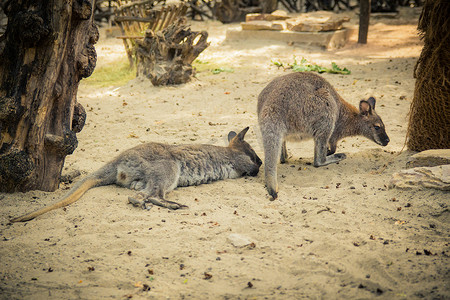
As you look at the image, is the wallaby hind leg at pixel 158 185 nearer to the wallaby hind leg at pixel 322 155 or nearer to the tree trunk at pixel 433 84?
the wallaby hind leg at pixel 322 155

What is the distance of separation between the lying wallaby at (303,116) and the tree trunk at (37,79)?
7.19 feet

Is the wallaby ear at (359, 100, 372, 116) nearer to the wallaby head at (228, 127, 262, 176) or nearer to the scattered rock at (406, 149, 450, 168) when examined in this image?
the scattered rock at (406, 149, 450, 168)

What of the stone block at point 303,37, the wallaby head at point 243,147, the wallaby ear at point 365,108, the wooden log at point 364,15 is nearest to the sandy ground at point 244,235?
the wallaby head at point 243,147

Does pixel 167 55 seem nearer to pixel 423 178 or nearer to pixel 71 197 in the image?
pixel 71 197

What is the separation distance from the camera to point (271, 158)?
500 centimetres

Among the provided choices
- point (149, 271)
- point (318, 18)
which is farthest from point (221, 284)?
point (318, 18)

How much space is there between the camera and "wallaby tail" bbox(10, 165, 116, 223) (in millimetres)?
3999

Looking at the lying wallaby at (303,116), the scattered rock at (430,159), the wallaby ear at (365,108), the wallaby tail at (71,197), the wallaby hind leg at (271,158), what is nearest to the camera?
the wallaby tail at (71,197)

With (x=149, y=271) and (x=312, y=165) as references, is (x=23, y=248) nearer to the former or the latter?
(x=149, y=271)

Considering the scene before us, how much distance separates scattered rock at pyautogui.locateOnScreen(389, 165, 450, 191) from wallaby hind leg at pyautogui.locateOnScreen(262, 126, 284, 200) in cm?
124

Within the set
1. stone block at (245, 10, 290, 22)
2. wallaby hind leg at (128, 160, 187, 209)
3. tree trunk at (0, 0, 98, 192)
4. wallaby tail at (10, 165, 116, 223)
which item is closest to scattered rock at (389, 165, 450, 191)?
wallaby hind leg at (128, 160, 187, 209)

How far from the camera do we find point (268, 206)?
4.48 metres

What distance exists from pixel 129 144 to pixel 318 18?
8281 mm

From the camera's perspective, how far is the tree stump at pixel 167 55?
363 inches
